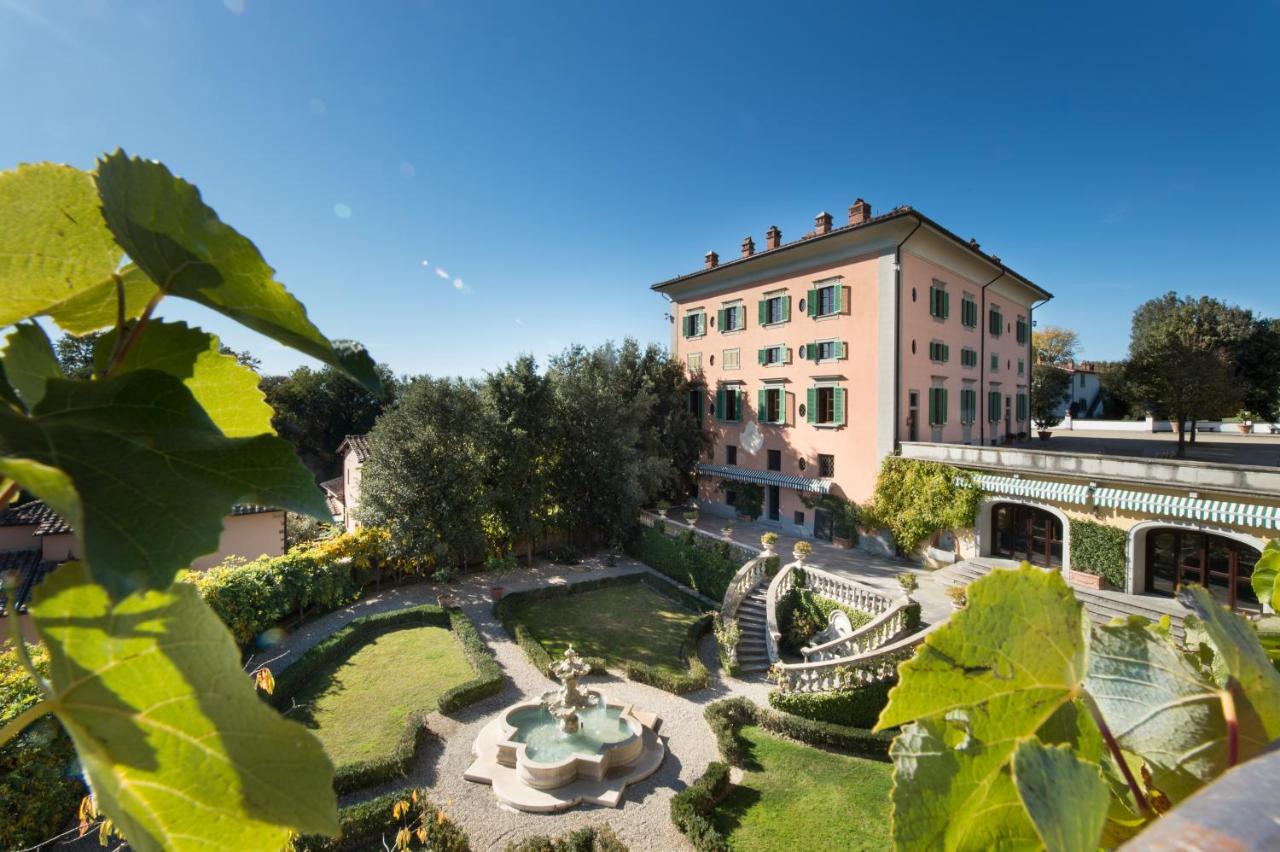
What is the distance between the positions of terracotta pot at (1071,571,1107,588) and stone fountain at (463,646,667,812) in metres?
11.1

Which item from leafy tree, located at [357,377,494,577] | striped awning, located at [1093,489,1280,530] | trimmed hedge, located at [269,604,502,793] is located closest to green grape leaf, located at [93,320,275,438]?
trimmed hedge, located at [269,604,502,793]

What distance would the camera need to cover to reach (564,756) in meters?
9.89

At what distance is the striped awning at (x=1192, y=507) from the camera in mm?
11633

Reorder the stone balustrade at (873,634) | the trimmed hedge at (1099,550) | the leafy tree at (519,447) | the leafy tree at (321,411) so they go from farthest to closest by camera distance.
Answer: the leafy tree at (321,411) < the leafy tree at (519,447) < the trimmed hedge at (1099,550) < the stone balustrade at (873,634)

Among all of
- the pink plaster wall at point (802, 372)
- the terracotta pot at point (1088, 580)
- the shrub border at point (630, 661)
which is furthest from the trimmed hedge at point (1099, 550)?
the shrub border at point (630, 661)

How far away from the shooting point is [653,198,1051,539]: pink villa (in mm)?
18844

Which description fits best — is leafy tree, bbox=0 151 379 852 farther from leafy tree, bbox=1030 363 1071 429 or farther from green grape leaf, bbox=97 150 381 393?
leafy tree, bbox=1030 363 1071 429

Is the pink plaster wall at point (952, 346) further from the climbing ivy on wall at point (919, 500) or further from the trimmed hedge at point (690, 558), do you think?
the trimmed hedge at point (690, 558)

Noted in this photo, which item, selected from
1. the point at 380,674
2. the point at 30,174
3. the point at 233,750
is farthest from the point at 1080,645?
the point at 380,674

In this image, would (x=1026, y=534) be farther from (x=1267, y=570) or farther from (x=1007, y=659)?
(x=1007, y=659)

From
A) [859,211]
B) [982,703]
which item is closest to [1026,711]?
[982,703]

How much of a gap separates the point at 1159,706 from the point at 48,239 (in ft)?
5.40

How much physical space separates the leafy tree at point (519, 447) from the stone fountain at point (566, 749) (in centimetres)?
820

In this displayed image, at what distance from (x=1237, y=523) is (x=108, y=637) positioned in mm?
17453
